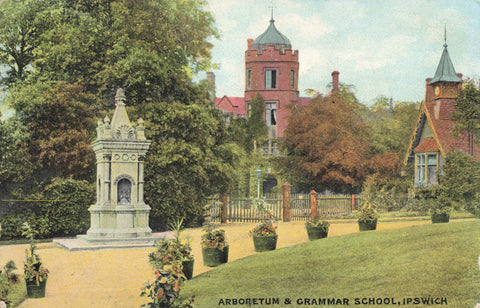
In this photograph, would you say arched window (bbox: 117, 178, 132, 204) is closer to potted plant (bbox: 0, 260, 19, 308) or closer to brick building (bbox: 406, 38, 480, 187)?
potted plant (bbox: 0, 260, 19, 308)

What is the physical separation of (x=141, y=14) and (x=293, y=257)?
1223 cm

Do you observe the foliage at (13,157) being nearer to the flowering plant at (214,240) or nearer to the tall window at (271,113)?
the flowering plant at (214,240)

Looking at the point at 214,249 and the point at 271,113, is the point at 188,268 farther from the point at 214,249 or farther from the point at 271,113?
the point at 271,113

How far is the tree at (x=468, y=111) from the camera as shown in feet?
65.7

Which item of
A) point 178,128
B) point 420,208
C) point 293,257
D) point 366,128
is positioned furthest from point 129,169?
point 366,128

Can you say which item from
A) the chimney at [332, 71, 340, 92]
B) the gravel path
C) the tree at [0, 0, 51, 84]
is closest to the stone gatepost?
the gravel path

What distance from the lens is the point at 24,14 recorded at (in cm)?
2042

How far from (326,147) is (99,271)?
62.7 feet

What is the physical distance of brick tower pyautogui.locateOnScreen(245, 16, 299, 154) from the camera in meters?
21.3

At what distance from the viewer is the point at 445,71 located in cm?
2062

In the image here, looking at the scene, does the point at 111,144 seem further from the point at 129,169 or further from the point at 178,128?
the point at 178,128

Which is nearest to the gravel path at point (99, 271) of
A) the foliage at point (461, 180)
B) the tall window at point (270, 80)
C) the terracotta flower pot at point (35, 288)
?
the terracotta flower pot at point (35, 288)

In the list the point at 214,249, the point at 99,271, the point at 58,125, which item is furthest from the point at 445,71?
the point at 58,125

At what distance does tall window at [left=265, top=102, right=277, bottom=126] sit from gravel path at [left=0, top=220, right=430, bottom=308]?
34.1 ft
